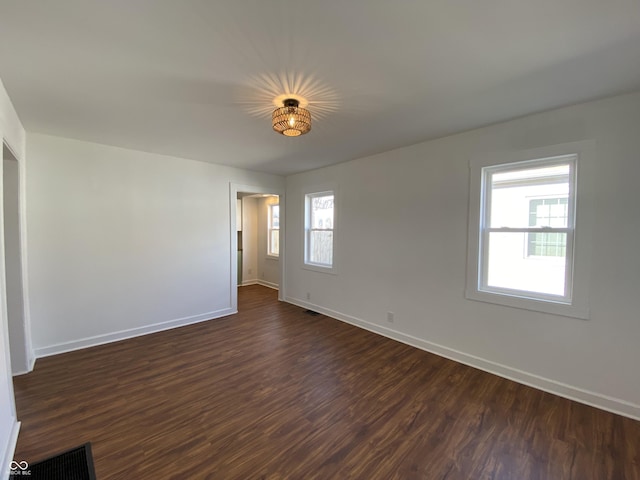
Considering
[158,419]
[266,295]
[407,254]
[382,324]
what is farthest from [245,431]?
[266,295]

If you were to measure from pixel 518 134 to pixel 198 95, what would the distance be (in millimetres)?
2886

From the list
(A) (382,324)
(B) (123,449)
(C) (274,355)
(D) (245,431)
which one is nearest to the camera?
(B) (123,449)

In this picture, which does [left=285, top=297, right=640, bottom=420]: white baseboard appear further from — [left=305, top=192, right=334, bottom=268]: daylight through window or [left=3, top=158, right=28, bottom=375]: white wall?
Answer: [left=3, top=158, right=28, bottom=375]: white wall

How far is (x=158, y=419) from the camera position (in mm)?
2029

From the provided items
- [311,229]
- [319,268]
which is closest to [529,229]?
[319,268]

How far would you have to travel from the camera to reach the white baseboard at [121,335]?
3.04 metres

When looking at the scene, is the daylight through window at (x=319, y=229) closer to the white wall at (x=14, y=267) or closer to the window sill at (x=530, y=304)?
the window sill at (x=530, y=304)

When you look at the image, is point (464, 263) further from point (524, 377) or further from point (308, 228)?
point (308, 228)

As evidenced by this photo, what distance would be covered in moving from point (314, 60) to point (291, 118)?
1.50 feet

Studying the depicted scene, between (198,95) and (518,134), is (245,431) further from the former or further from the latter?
(518,134)

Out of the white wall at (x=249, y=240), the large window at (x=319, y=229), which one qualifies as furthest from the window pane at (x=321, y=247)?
the white wall at (x=249, y=240)

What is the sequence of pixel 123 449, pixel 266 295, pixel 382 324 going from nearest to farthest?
pixel 123 449 → pixel 382 324 → pixel 266 295

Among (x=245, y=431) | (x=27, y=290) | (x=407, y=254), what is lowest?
(x=245, y=431)

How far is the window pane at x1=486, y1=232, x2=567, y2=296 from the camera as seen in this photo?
8.01 ft
